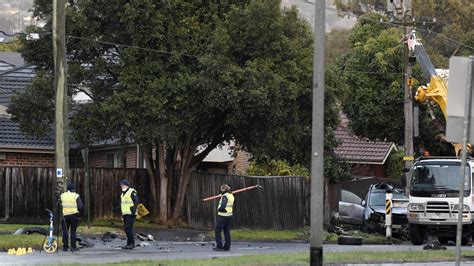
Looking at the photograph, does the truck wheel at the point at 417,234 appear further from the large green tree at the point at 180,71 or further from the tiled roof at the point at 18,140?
the tiled roof at the point at 18,140

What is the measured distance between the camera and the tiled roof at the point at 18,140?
33219mm

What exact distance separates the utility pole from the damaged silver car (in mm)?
12723

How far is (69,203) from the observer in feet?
72.8

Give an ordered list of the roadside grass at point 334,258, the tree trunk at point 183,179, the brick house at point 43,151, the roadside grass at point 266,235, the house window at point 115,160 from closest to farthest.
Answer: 1. the roadside grass at point 334,258
2. the roadside grass at point 266,235
3. the tree trunk at point 183,179
4. the brick house at point 43,151
5. the house window at point 115,160

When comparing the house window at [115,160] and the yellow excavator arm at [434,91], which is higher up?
the yellow excavator arm at [434,91]

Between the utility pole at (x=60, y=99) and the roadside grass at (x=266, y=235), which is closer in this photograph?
the utility pole at (x=60, y=99)

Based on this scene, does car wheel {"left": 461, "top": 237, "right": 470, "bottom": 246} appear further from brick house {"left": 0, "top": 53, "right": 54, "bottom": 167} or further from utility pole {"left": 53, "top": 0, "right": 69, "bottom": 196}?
brick house {"left": 0, "top": 53, "right": 54, "bottom": 167}

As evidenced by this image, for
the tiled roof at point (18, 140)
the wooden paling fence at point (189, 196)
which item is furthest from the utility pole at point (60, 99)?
the tiled roof at point (18, 140)

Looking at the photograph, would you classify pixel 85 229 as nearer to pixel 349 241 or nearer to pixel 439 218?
pixel 349 241

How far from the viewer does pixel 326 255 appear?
67.8 feet

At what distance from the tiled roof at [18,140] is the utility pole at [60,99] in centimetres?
861

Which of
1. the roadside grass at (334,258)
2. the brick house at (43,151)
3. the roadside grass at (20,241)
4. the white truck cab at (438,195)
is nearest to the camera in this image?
the roadside grass at (334,258)

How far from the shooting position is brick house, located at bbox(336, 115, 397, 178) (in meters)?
49.0

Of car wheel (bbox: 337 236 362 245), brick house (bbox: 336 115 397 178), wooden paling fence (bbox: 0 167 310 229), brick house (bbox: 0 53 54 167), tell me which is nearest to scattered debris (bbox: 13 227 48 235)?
wooden paling fence (bbox: 0 167 310 229)
